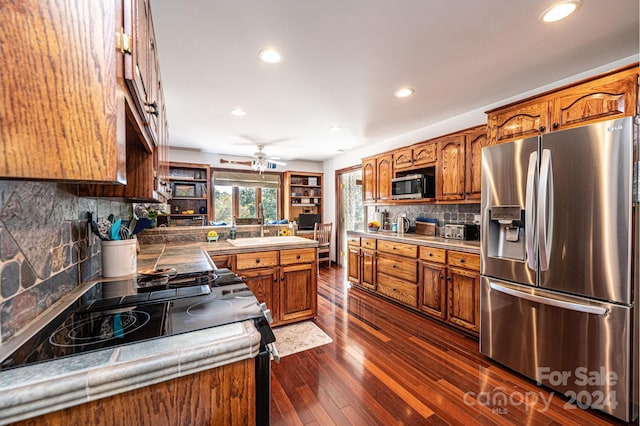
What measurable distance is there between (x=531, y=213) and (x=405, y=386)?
4.92 ft

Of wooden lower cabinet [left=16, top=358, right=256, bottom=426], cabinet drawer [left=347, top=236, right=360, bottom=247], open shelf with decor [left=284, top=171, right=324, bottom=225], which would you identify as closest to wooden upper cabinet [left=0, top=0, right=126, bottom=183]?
wooden lower cabinet [left=16, top=358, right=256, bottom=426]

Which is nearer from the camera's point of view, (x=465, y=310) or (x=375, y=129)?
(x=465, y=310)

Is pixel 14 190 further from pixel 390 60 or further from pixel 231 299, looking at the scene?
pixel 390 60

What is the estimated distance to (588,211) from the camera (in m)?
1.65

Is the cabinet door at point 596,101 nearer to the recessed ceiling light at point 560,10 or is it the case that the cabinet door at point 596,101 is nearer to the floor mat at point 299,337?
the recessed ceiling light at point 560,10

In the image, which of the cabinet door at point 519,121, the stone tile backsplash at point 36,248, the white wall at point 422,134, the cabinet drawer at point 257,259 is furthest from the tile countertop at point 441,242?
the stone tile backsplash at point 36,248

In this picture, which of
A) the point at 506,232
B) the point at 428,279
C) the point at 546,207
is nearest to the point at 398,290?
the point at 428,279

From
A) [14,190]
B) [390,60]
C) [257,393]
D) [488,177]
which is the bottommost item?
[257,393]

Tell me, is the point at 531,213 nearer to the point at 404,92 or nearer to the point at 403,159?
the point at 404,92

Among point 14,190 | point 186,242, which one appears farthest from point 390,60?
point 186,242

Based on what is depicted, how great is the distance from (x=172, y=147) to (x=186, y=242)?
2979 mm

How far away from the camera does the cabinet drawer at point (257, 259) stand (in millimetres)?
2586

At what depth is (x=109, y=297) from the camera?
117cm

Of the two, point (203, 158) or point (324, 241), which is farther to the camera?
point (324, 241)
